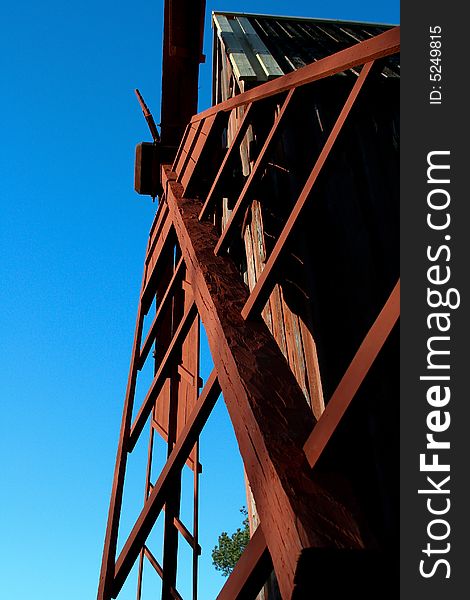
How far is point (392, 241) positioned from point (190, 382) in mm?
1868

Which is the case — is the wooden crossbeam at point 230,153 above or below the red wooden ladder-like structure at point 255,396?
above

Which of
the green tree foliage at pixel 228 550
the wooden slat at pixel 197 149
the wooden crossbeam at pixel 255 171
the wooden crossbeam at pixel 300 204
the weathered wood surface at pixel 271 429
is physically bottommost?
the weathered wood surface at pixel 271 429

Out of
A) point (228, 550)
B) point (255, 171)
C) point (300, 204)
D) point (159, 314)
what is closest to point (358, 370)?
point (300, 204)

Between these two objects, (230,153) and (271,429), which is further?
(230,153)

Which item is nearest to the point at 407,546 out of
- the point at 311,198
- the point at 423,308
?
the point at 423,308

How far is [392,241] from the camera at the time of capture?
3.80 meters

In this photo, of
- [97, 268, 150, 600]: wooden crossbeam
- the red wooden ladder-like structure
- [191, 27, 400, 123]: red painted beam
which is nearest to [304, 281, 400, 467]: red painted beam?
the red wooden ladder-like structure

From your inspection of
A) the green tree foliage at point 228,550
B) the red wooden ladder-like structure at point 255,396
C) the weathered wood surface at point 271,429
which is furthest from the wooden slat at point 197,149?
the green tree foliage at point 228,550

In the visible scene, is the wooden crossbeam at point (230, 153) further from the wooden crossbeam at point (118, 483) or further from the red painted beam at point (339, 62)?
the wooden crossbeam at point (118, 483)

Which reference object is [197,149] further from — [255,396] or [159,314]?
[255,396]

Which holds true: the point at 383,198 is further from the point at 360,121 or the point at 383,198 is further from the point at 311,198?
the point at 311,198

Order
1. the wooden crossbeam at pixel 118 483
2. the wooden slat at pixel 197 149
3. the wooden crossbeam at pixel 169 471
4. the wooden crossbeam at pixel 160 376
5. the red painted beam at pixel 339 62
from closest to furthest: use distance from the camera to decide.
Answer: the red painted beam at pixel 339 62
the wooden crossbeam at pixel 169 471
the wooden crossbeam at pixel 160 376
the wooden crossbeam at pixel 118 483
the wooden slat at pixel 197 149

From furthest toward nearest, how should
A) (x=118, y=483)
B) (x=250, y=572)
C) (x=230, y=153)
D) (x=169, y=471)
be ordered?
(x=118, y=483) → (x=230, y=153) → (x=169, y=471) → (x=250, y=572)

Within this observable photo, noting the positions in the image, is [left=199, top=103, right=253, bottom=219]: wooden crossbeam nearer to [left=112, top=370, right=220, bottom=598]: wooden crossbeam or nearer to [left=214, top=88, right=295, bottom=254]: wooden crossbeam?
[left=214, top=88, right=295, bottom=254]: wooden crossbeam
